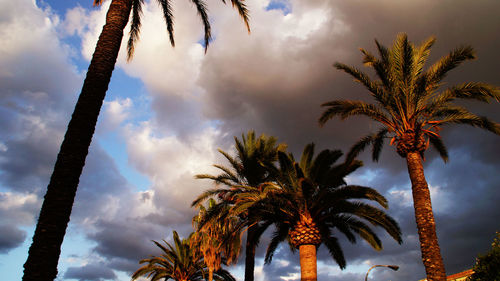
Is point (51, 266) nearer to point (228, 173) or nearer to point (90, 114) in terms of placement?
point (90, 114)

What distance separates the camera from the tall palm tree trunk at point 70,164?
236 inches

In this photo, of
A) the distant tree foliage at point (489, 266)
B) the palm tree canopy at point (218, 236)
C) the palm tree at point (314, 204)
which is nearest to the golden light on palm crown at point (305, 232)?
the palm tree at point (314, 204)

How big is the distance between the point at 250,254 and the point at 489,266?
12013 millimetres

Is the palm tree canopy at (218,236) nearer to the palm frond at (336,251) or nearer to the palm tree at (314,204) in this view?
the palm tree at (314,204)

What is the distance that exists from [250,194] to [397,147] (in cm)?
661

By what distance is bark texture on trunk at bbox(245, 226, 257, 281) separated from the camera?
69.1 ft

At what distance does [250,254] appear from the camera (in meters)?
21.6

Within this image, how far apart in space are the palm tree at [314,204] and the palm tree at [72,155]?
908 cm

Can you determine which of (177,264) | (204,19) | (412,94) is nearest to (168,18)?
(204,19)

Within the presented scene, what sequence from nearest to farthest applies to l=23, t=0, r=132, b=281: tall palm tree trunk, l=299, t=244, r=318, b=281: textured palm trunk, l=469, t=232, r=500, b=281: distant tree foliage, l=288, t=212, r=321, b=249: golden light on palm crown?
l=23, t=0, r=132, b=281: tall palm tree trunk, l=469, t=232, r=500, b=281: distant tree foliage, l=299, t=244, r=318, b=281: textured palm trunk, l=288, t=212, r=321, b=249: golden light on palm crown

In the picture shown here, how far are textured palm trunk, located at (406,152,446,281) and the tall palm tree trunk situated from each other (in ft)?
36.2

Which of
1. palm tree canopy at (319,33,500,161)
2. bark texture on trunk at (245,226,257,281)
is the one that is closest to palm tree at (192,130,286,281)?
bark texture on trunk at (245,226,257,281)

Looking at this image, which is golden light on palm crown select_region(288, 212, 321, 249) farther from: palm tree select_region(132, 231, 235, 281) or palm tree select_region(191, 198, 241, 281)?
palm tree select_region(132, 231, 235, 281)

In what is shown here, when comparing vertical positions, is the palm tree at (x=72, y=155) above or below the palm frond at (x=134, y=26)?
below
